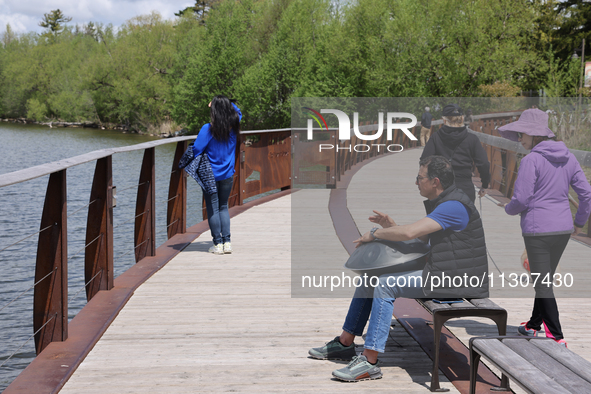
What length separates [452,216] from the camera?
3.51m

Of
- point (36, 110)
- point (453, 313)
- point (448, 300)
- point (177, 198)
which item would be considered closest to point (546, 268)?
point (448, 300)

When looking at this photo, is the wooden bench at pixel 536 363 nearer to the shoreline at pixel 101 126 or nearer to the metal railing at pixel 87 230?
the metal railing at pixel 87 230

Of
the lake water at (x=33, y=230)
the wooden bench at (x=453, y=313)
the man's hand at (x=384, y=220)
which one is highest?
the man's hand at (x=384, y=220)

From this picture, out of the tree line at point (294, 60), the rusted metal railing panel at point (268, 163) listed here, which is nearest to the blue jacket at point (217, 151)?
the rusted metal railing panel at point (268, 163)

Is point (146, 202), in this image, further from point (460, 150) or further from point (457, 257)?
point (457, 257)

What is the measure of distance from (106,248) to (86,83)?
76903mm

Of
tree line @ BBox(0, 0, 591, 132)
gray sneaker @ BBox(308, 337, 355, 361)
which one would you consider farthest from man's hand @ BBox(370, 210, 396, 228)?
tree line @ BBox(0, 0, 591, 132)

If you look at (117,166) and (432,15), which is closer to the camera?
(117,166)

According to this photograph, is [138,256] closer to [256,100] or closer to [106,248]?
[106,248]

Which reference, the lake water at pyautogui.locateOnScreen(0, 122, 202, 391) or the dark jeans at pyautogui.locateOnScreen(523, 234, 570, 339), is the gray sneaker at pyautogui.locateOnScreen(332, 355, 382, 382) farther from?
the lake water at pyautogui.locateOnScreen(0, 122, 202, 391)

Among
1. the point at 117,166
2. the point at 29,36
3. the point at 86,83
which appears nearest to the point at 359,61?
the point at 117,166

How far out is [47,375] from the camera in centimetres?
354

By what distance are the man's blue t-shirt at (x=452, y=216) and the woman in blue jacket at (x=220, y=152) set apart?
351cm

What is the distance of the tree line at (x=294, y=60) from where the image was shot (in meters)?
46.2
